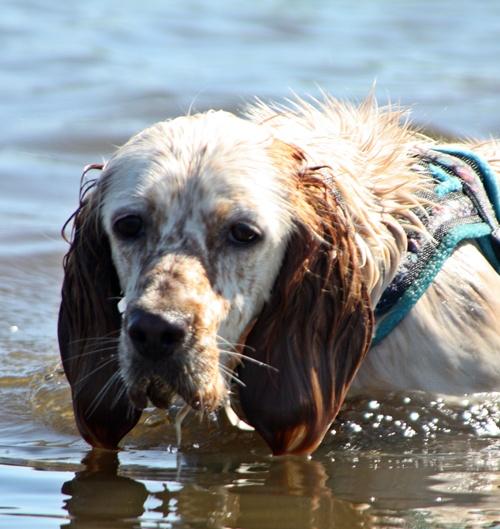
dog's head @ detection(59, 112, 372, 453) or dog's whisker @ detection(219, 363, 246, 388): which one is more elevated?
dog's head @ detection(59, 112, 372, 453)

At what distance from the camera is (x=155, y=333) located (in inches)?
149

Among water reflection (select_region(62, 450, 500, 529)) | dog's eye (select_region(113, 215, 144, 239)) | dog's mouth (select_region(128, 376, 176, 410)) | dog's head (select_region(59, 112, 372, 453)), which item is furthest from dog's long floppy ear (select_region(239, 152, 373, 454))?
dog's eye (select_region(113, 215, 144, 239))

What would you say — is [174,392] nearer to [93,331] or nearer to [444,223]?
[93,331]

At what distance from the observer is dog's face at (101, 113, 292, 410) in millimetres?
3846

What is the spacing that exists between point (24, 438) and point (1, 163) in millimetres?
3821

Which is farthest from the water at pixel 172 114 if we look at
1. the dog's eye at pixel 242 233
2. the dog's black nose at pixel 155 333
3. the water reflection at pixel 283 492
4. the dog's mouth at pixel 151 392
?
the dog's eye at pixel 242 233

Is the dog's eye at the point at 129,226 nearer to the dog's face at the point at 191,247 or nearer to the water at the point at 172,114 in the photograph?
the dog's face at the point at 191,247

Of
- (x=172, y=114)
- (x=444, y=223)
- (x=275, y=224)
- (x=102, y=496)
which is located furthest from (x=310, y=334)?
(x=172, y=114)

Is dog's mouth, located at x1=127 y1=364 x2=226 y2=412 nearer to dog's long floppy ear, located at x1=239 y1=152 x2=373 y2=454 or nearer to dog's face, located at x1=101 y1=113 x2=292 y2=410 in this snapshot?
dog's face, located at x1=101 y1=113 x2=292 y2=410

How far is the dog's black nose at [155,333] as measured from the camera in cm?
376

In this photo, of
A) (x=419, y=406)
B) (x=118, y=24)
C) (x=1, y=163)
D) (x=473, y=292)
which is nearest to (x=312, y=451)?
(x=419, y=406)

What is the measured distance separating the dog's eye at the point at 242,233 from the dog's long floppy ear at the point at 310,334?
0.54 ft

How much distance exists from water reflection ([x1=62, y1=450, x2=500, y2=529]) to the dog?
13 cm

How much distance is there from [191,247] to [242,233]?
16 centimetres
